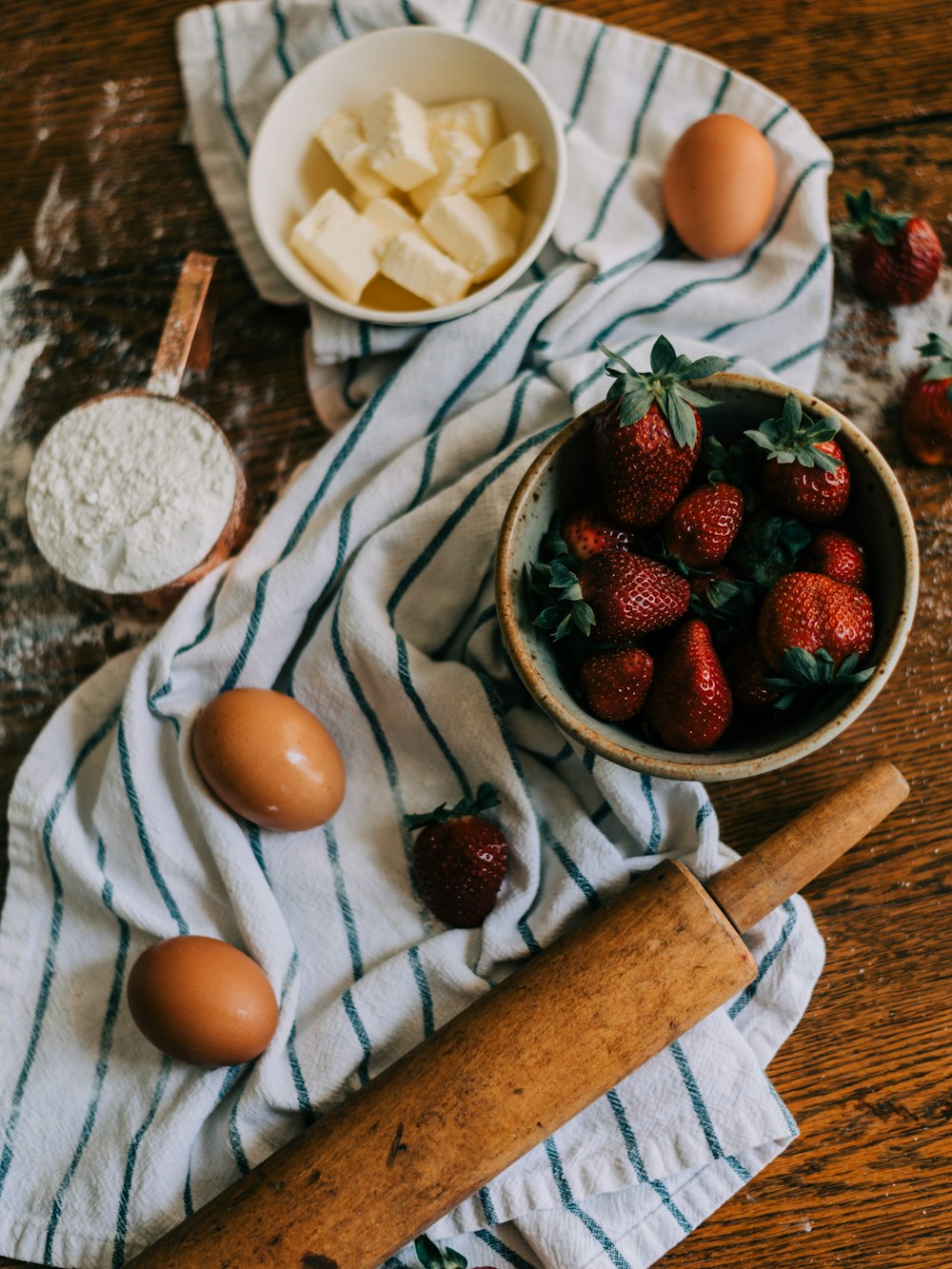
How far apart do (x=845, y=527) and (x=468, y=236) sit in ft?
1.28

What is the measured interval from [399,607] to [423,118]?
42 cm

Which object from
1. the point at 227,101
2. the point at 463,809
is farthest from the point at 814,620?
the point at 227,101

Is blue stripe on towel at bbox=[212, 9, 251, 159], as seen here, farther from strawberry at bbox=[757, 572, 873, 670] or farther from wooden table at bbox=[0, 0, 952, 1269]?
strawberry at bbox=[757, 572, 873, 670]

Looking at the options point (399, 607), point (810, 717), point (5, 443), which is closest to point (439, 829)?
point (399, 607)

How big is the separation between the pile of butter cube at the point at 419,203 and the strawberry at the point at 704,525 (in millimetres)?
303

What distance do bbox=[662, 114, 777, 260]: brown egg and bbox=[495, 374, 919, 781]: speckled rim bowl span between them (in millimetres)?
→ 231

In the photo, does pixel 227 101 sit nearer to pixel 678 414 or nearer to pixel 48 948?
pixel 678 414

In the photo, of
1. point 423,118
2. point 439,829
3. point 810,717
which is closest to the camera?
point 810,717

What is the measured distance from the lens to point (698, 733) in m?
0.74

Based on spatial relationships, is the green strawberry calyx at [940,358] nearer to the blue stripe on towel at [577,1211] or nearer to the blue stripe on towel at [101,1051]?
the blue stripe on towel at [577,1211]

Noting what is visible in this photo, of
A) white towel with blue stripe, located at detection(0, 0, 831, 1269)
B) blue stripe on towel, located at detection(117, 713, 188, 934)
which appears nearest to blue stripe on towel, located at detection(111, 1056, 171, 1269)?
white towel with blue stripe, located at detection(0, 0, 831, 1269)

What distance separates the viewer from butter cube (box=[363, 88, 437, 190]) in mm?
927

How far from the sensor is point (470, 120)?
3.16ft

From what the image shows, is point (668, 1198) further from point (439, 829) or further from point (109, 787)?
point (109, 787)
